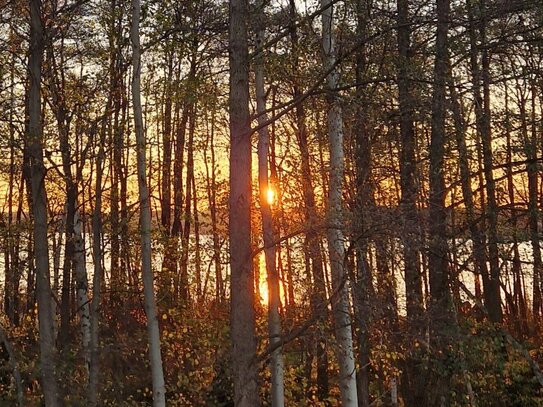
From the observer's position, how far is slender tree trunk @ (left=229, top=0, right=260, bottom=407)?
539 centimetres

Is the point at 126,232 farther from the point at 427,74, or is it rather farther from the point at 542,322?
the point at 542,322

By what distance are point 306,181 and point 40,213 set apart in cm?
393

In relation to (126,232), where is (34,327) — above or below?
below

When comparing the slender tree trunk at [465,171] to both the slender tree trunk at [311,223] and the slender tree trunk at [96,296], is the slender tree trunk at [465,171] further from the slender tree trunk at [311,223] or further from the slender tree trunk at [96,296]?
the slender tree trunk at [96,296]

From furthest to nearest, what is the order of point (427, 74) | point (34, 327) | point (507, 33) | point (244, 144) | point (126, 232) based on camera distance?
point (34, 327) → point (126, 232) → point (507, 33) → point (427, 74) → point (244, 144)

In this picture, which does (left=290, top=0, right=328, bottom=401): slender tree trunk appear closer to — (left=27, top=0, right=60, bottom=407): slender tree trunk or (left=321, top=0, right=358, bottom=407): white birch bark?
(left=321, top=0, right=358, bottom=407): white birch bark

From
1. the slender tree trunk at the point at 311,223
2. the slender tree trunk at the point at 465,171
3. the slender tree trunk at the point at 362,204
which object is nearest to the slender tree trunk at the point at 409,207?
the slender tree trunk at the point at 362,204

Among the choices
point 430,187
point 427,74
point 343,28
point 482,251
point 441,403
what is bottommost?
point 441,403

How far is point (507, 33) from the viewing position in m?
8.26

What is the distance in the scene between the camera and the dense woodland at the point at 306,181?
5586 millimetres

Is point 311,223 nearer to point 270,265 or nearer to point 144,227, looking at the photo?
point 270,265

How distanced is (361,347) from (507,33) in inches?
189

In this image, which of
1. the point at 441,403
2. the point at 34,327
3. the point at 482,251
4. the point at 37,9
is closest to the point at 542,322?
A: the point at 441,403

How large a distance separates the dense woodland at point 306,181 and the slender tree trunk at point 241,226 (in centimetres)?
2
